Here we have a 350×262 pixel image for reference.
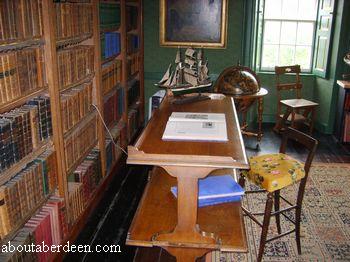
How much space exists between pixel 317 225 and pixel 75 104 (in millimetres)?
2349

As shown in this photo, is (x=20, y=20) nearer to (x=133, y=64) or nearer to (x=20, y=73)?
(x=20, y=73)

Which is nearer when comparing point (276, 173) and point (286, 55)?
point (276, 173)

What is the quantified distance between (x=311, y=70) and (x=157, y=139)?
495 cm

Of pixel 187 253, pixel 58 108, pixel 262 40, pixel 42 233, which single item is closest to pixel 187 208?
pixel 187 253

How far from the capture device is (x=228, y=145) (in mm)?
1920

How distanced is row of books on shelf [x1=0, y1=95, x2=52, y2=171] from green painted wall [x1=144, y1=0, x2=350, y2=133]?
11.5 ft

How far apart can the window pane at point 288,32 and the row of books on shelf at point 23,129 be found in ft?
15.3

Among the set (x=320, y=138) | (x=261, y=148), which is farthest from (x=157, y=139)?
(x=320, y=138)

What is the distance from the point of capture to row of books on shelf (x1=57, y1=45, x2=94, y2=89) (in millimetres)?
2953

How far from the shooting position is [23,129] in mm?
2377

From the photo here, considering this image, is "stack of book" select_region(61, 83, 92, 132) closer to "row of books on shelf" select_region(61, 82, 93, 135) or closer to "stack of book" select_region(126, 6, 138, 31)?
"row of books on shelf" select_region(61, 82, 93, 135)

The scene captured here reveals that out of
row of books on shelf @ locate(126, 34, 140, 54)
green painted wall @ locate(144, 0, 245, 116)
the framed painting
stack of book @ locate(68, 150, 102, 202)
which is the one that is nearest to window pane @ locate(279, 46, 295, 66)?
green painted wall @ locate(144, 0, 245, 116)

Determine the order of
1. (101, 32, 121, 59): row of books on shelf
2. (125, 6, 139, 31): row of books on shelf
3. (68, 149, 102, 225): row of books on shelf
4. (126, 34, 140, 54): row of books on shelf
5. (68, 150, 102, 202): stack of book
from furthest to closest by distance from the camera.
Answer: (126, 34, 140, 54): row of books on shelf < (125, 6, 139, 31): row of books on shelf < (101, 32, 121, 59): row of books on shelf < (68, 150, 102, 202): stack of book < (68, 149, 102, 225): row of books on shelf

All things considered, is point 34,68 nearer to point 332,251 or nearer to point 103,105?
point 103,105
